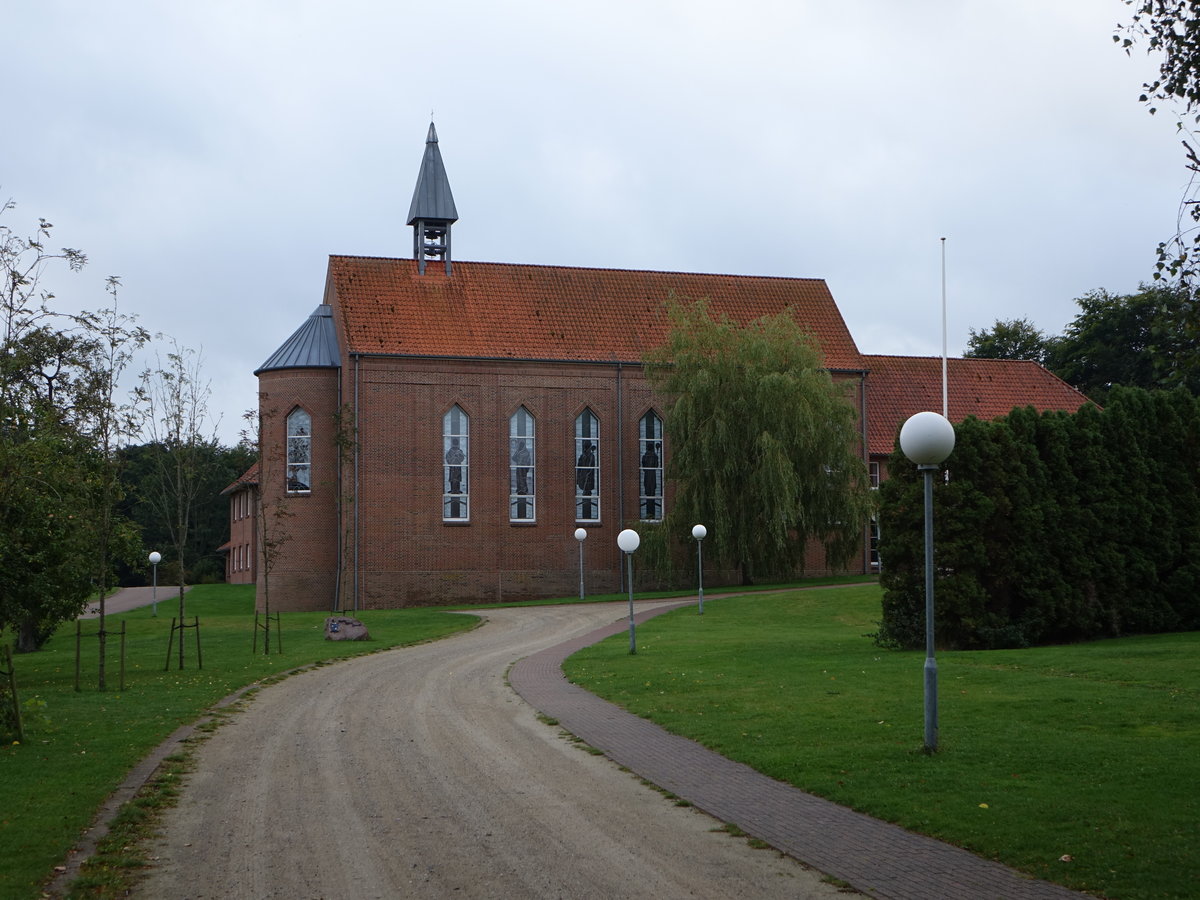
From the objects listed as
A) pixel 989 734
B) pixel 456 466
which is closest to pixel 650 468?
pixel 456 466

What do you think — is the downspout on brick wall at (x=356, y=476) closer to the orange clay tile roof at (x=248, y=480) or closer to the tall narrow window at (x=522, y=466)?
the tall narrow window at (x=522, y=466)

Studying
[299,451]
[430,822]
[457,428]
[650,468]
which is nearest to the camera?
[430,822]

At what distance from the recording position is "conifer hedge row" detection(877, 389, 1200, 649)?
2511cm

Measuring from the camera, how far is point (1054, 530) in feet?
85.6

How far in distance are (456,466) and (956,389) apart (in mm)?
26279

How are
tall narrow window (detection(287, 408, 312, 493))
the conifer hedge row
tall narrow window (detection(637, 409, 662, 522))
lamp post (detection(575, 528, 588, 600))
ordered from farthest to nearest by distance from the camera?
tall narrow window (detection(637, 409, 662, 522))
tall narrow window (detection(287, 408, 312, 493))
lamp post (detection(575, 528, 588, 600))
the conifer hedge row

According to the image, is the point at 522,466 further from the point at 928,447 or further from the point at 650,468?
the point at 928,447

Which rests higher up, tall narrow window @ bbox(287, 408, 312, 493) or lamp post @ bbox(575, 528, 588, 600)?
tall narrow window @ bbox(287, 408, 312, 493)

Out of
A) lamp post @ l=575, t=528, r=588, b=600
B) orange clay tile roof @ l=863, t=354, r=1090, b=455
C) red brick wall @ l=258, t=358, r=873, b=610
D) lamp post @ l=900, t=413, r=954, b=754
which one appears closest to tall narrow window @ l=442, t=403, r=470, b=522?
red brick wall @ l=258, t=358, r=873, b=610

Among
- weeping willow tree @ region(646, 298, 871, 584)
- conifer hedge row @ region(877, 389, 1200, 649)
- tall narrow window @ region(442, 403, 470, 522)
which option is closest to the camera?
conifer hedge row @ region(877, 389, 1200, 649)

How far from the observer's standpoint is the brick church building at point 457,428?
50.7 m

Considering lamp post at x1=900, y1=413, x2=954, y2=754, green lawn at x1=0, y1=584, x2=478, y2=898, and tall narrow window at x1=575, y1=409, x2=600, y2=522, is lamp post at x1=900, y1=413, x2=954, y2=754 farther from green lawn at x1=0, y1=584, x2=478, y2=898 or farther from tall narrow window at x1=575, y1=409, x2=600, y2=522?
tall narrow window at x1=575, y1=409, x2=600, y2=522

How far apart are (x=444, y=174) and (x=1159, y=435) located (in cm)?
3696

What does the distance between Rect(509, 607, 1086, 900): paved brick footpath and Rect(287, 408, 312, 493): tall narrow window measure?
35954mm
